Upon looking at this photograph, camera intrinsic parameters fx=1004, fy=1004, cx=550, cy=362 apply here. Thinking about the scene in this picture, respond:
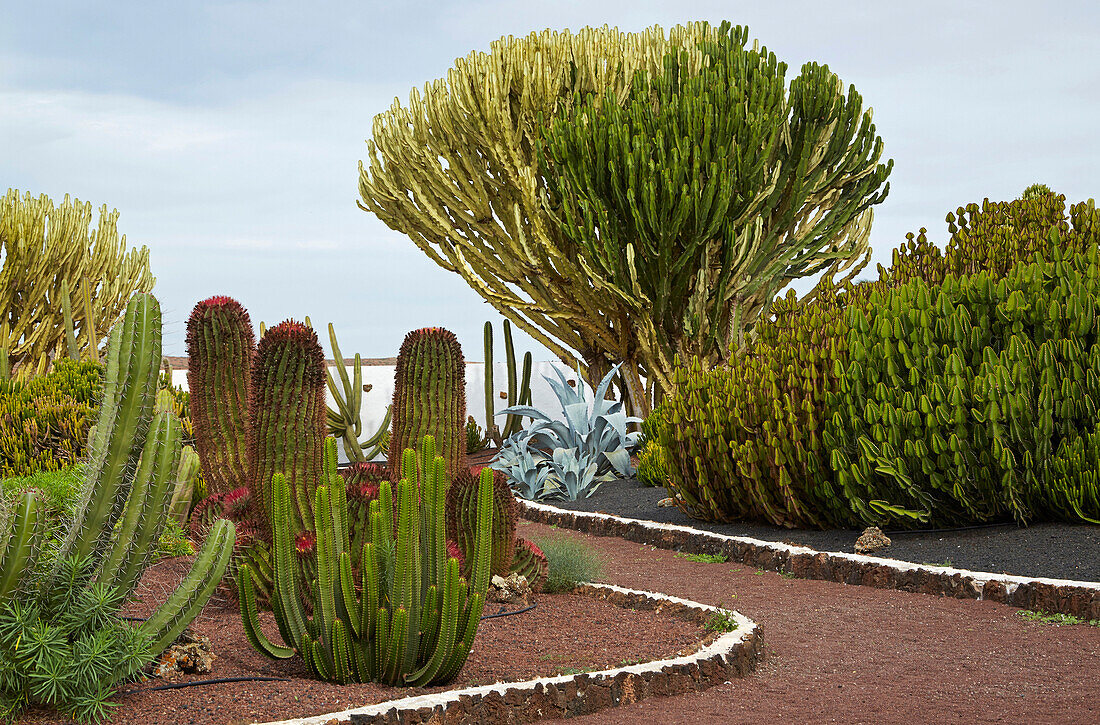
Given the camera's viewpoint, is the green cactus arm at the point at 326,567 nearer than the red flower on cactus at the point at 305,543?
Yes

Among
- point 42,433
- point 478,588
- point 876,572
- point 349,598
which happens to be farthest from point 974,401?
point 42,433

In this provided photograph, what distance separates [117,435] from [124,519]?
305mm

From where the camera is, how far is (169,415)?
11.9 feet

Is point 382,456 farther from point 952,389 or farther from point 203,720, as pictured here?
point 203,720

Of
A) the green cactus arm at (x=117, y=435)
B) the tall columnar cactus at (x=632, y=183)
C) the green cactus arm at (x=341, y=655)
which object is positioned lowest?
the green cactus arm at (x=341, y=655)

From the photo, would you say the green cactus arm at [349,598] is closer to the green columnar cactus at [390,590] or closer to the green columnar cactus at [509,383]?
the green columnar cactus at [390,590]

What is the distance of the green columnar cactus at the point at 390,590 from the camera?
144 inches

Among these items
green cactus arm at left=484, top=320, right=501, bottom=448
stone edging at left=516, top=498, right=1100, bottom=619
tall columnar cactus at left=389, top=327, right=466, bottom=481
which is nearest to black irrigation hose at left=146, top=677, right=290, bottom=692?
tall columnar cactus at left=389, top=327, right=466, bottom=481

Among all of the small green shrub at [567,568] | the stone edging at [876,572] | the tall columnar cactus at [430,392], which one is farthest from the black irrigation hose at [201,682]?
the stone edging at [876,572]

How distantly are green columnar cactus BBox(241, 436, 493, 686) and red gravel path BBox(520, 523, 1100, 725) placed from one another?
0.60m

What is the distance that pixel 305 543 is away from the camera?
467 centimetres

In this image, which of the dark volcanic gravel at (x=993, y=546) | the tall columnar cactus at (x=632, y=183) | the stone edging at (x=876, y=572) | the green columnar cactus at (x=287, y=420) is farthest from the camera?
the tall columnar cactus at (x=632, y=183)

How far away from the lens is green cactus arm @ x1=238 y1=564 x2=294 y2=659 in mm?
3859

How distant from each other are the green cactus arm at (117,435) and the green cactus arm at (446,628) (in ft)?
3.94
